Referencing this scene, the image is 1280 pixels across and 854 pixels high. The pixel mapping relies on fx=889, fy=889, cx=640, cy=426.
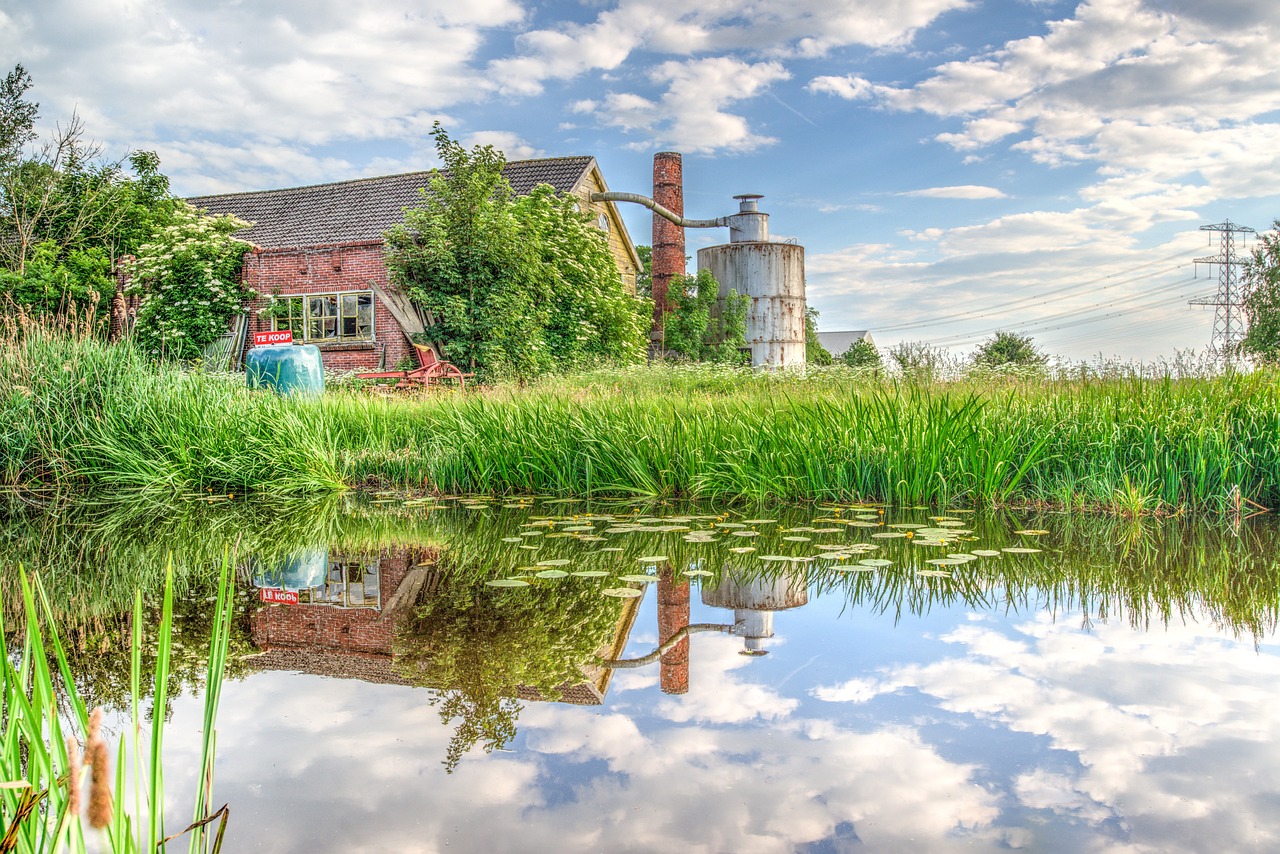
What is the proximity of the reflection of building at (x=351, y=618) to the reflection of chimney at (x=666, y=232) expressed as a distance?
1801cm

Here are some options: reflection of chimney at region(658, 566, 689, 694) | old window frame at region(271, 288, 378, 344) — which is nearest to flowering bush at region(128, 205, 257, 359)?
old window frame at region(271, 288, 378, 344)

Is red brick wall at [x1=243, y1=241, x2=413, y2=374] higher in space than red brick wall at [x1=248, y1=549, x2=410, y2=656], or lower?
higher

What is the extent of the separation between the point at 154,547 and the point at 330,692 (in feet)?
10.2

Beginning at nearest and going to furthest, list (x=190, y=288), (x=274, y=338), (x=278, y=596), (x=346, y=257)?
(x=278, y=596), (x=274, y=338), (x=346, y=257), (x=190, y=288)

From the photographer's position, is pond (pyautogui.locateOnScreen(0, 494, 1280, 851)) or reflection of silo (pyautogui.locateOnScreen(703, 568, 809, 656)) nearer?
pond (pyautogui.locateOnScreen(0, 494, 1280, 851))

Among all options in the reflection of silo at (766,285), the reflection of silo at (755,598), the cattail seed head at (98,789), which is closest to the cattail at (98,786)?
the cattail seed head at (98,789)

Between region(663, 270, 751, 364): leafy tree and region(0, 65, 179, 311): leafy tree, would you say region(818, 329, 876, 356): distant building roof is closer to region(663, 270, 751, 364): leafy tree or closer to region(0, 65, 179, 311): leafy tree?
region(663, 270, 751, 364): leafy tree

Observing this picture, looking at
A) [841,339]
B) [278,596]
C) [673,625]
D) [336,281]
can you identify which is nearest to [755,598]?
[673,625]

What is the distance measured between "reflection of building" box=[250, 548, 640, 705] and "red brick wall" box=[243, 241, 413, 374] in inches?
529

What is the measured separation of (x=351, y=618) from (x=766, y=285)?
19.0 meters

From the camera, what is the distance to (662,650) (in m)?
3.39

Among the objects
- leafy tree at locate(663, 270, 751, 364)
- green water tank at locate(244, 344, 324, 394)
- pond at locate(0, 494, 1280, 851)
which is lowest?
pond at locate(0, 494, 1280, 851)

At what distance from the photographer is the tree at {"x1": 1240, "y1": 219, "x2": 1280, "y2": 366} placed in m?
34.2

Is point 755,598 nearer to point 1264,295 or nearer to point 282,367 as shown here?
point 282,367
